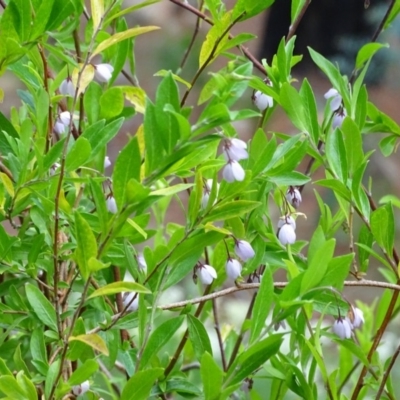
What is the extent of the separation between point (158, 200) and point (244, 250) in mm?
74

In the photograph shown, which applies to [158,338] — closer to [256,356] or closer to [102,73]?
[256,356]

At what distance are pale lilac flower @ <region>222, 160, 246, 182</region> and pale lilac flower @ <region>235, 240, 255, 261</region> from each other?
70 mm

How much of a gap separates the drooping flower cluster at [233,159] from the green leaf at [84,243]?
3.9 inches

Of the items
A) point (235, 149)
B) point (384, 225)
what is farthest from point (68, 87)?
point (384, 225)

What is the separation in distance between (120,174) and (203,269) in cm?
16

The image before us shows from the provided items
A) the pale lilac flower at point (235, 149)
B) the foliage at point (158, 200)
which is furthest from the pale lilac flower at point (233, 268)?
the pale lilac flower at point (235, 149)

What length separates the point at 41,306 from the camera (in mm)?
516

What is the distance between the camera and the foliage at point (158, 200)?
452 millimetres

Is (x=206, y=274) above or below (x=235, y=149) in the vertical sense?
below

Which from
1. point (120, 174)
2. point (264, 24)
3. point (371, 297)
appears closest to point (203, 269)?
point (120, 174)

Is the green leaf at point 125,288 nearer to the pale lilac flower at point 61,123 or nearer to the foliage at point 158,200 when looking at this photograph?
the foliage at point 158,200

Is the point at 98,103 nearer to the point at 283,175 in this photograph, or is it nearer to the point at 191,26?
the point at 283,175

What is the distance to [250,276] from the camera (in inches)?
24.2

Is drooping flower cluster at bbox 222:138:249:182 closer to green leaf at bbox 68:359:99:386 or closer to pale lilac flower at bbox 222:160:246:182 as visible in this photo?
pale lilac flower at bbox 222:160:246:182
